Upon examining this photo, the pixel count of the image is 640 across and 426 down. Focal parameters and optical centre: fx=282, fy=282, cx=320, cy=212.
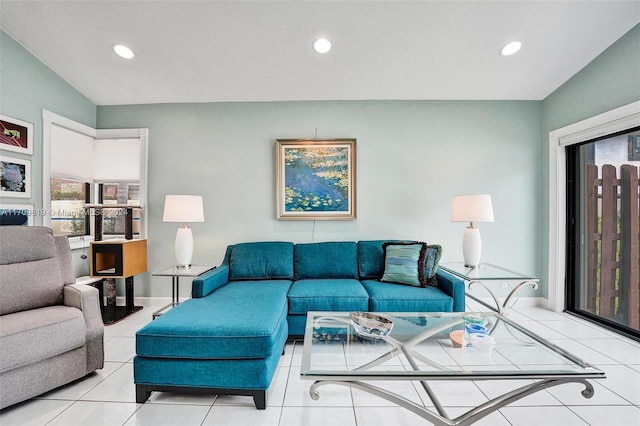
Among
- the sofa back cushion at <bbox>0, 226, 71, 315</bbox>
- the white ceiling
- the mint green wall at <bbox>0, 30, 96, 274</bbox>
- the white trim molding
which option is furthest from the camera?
the white trim molding

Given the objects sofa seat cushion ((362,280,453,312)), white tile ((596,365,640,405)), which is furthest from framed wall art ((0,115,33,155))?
white tile ((596,365,640,405))

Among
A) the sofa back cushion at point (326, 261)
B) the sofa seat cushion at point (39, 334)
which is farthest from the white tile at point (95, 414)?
the sofa back cushion at point (326, 261)

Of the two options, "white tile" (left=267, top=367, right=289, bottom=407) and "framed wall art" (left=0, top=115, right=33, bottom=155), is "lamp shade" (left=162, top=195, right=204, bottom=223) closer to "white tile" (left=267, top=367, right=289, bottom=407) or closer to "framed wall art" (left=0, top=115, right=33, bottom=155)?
"framed wall art" (left=0, top=115, right=33, bottom=155)

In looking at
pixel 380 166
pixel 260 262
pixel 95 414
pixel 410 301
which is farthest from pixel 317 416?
pixel 380 166

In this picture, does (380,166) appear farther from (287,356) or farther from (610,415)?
(610,415)

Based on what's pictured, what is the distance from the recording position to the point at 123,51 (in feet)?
8.52

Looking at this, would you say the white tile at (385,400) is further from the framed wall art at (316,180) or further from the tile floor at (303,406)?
the framed wall art at (316,180)

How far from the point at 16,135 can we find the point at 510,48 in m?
4.53

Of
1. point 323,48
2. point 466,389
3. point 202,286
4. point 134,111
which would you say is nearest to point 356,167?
point 323,48

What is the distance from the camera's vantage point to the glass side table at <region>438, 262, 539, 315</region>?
2354 mm

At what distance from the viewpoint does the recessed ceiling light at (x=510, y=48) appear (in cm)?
251

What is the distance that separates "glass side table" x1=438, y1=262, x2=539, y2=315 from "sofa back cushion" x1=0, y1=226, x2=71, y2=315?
320 cm

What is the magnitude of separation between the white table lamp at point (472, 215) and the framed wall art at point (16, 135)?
4.12 m

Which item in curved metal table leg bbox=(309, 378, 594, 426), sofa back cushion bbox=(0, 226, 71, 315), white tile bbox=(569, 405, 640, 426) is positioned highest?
sofa back cushion bbox=(0, 226, 71, 315)
